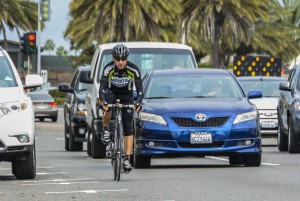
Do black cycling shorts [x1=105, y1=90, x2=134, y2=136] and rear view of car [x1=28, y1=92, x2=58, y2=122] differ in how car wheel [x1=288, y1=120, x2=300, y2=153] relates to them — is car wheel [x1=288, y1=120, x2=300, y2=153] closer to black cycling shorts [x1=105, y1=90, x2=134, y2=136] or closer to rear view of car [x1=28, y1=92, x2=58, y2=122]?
black cycling shorts [x1=105, y1=90, x2=134, y2=136]

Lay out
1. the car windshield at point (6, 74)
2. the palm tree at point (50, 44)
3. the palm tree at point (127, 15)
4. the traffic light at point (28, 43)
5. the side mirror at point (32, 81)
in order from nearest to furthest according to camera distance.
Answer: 1. the car windshield at point (6, 74)
2. the side mirror at point (32, 81)
3. the traffic light at point (28, 43)
4. the palm tree at point (127, 15)
5. the palm tree at point (50, 44)

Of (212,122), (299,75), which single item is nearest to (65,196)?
(212,122)

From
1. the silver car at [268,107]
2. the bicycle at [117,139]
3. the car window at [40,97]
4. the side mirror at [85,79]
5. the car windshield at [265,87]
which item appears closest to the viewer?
the bicycle at [117,139]

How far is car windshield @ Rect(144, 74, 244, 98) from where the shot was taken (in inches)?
794

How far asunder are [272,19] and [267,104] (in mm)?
67197

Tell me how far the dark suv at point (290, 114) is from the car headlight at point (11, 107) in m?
8.93

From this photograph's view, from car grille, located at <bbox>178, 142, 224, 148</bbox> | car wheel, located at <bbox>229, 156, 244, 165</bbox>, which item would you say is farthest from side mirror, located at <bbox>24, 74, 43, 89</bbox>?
car wheel, located at <bbox>229, 156, 244, 165</bbox>

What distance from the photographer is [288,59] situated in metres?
98.9

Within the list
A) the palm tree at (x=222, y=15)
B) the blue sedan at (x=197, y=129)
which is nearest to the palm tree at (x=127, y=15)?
the palm tree at (x=222, y=15)

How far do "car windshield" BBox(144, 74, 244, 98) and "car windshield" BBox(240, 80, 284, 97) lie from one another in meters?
10.6

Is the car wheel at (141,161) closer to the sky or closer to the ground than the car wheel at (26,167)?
closer to the ground

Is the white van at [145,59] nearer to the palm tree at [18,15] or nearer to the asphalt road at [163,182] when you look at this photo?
the asphalt road at [163,182]

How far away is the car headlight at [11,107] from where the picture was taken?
54.4 feet

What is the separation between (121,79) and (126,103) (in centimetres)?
32
